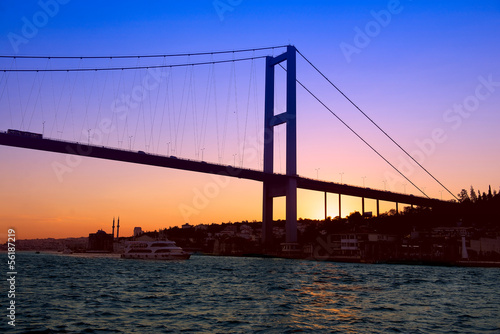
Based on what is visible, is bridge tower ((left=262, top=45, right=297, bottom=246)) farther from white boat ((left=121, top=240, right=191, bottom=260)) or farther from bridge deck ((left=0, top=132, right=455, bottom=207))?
white boat ((left=121, top=240, right=191, bottom=260))

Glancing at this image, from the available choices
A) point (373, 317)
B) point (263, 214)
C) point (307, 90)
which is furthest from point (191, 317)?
point (307, 90)

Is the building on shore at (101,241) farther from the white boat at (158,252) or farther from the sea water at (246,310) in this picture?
the sea water at (246,310)

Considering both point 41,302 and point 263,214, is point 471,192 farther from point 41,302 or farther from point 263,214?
point 41,302

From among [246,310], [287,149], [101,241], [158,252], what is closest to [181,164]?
[158,252]

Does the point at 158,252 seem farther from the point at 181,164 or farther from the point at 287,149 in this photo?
the point at 287,149

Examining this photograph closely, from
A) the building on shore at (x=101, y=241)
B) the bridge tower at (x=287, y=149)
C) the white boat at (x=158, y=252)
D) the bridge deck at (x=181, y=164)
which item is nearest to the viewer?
the bridge deck at (x=181, y=164)

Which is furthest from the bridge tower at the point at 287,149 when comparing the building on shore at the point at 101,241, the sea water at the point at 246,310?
the building on shore at the point at 101,241
